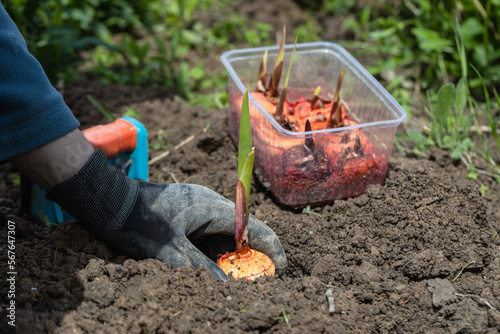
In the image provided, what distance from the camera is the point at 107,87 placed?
3074mm

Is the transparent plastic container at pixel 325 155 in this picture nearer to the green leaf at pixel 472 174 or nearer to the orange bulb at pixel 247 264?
the orange bulb at pixel 247 264

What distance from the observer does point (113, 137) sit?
1909mm

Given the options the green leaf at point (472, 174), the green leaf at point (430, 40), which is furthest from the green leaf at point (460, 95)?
the green leaf at point (430, 40)

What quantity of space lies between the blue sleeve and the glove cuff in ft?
0.53

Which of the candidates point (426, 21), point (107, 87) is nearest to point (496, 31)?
point (426, 21)

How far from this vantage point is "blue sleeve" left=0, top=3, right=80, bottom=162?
1397 millimetres

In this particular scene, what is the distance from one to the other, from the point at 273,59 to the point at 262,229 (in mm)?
1167

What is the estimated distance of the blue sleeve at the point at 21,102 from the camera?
4.58 ft

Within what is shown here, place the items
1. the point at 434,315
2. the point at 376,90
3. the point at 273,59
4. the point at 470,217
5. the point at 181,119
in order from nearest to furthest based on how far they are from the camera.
Result: the point at 434,315, the point at 470,217, the point at 376,90, the point at 273,59, the point at 181,119

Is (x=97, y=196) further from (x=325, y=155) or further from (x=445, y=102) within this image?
(x=445, y=102)

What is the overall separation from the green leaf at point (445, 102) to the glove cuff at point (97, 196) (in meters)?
1.49

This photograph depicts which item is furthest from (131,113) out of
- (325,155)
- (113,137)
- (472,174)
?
(472,174)

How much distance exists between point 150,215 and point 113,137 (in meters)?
0.43

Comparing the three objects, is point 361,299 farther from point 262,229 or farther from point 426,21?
point 426,21
